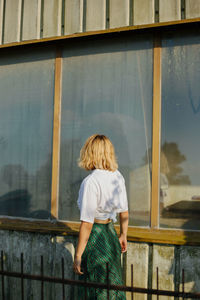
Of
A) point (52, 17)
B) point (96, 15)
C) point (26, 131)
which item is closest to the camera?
point (96, 15)

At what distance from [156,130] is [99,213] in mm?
1377

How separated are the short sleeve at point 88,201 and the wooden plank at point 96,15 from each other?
214 centimetres

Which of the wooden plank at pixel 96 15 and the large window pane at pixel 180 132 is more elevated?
the wooden plank at pixel 96 15

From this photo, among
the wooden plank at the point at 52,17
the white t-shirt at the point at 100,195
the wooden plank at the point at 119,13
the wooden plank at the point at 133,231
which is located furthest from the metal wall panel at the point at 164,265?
the wooden plank at the point at 52,17

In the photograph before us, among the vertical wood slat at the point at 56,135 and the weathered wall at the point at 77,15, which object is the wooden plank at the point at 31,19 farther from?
the vertical wood slat at the point at 56,135

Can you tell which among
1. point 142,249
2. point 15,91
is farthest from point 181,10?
point 142,249

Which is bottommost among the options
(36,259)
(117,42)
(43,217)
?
(36,259)

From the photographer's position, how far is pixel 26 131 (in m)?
4.49

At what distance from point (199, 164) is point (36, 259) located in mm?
2298

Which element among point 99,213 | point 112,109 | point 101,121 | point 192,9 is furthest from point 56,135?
point 192,9

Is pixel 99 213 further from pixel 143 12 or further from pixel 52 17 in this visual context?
pixel 52 17

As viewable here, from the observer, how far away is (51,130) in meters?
4.34

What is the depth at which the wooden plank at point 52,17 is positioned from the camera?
4223 millimetres

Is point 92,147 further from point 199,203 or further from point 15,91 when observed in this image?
point 15,91
